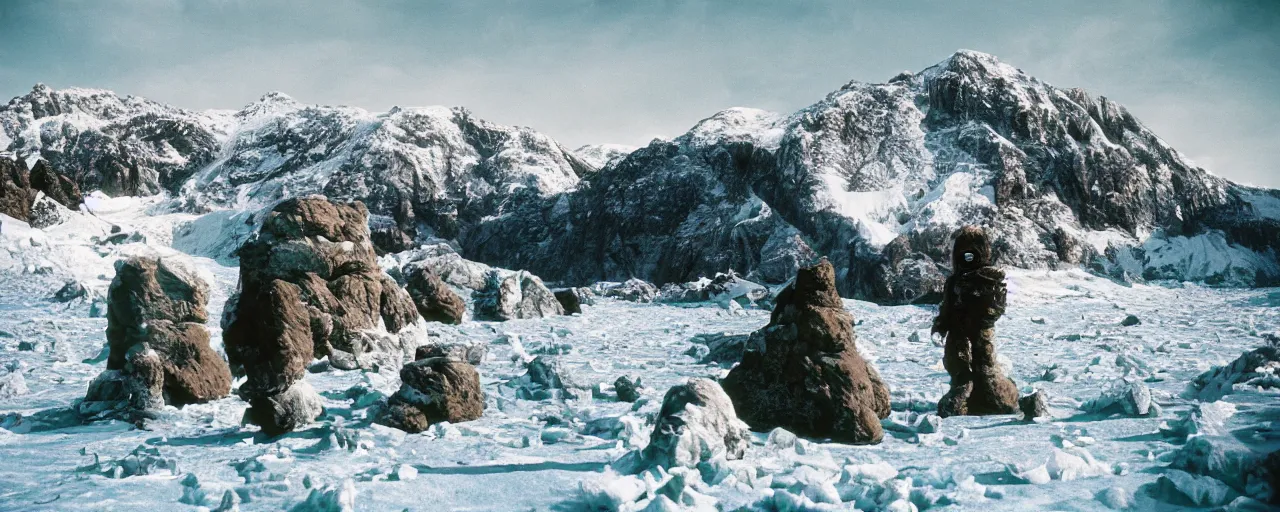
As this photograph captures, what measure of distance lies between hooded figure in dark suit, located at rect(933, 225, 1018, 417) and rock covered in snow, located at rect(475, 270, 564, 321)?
1065 centimetres

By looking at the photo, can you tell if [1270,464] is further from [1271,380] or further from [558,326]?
[558,326]

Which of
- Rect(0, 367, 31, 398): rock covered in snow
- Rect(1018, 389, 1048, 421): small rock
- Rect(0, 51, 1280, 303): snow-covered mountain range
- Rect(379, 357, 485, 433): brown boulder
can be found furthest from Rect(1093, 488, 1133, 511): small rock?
Rect(0, 51, 1280, 303): snow-covered mountain range

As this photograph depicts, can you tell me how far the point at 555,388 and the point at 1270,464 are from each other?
5720mm

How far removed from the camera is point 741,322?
16750mm

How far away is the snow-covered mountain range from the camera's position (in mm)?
29812

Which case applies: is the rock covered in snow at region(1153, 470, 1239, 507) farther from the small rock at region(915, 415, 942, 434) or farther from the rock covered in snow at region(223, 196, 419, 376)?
the rock covered in snow at region(223, 196, 419, 376)

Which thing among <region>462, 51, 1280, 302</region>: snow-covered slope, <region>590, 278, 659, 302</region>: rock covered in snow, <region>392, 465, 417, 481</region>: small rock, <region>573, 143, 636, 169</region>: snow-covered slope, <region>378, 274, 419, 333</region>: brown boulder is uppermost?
<region>573, 143, 636, 169</region>: snow-covered slope

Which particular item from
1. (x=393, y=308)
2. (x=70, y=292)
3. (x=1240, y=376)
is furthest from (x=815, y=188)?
(x=70, y=292)

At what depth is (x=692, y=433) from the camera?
474cm

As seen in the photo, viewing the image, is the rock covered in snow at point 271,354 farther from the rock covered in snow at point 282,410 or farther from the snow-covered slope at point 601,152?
the snow-covered slope at point 601,152

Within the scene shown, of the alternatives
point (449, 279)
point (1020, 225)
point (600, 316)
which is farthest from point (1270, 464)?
point (1020, 225)

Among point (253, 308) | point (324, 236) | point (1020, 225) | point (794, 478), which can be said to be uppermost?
point (1020, 225)

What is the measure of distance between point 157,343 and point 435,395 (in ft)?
9.21

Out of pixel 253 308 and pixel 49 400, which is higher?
pixel 253 308
